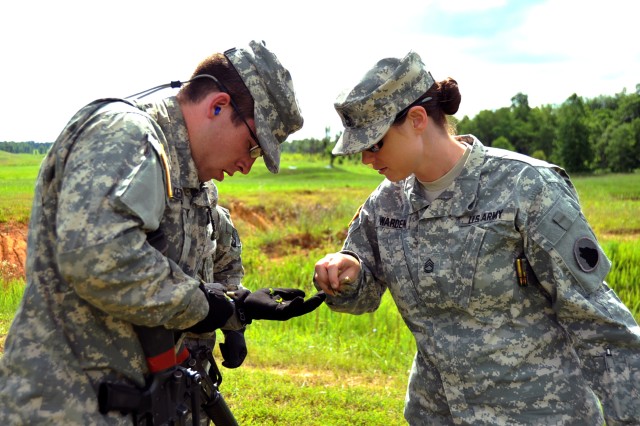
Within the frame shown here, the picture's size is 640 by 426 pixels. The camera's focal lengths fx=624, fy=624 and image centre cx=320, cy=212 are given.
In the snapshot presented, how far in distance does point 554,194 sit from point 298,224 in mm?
12215

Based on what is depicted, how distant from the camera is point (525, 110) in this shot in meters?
78.4

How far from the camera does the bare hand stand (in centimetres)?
250

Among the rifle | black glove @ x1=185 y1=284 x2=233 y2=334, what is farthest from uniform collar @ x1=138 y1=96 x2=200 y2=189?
the rifle

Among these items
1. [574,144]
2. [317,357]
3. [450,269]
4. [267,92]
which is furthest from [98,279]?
[574,144]

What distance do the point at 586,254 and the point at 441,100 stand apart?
0.78 metres

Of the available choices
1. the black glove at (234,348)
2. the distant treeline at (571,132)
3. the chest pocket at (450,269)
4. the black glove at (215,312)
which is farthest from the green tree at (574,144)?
the black glove at (215,312)

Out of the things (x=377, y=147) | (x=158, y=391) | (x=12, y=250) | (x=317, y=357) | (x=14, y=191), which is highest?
(x=377, y=147)

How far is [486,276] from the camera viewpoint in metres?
2.26

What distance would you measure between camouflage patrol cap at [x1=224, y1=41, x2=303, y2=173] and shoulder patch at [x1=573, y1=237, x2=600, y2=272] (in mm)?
1087

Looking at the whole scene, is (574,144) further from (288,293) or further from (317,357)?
(288,293)

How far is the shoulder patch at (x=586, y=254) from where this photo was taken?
212cm

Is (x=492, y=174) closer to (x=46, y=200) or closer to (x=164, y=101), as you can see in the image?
(x=164, y=101)

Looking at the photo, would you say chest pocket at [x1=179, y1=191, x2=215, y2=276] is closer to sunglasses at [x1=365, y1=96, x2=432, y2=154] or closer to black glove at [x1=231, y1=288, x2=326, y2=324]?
black glove at [x1=231, y1=288, x2=326, y2=324]

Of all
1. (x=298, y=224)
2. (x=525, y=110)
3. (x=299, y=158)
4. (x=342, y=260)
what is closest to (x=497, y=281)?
(x=342, y=260)
